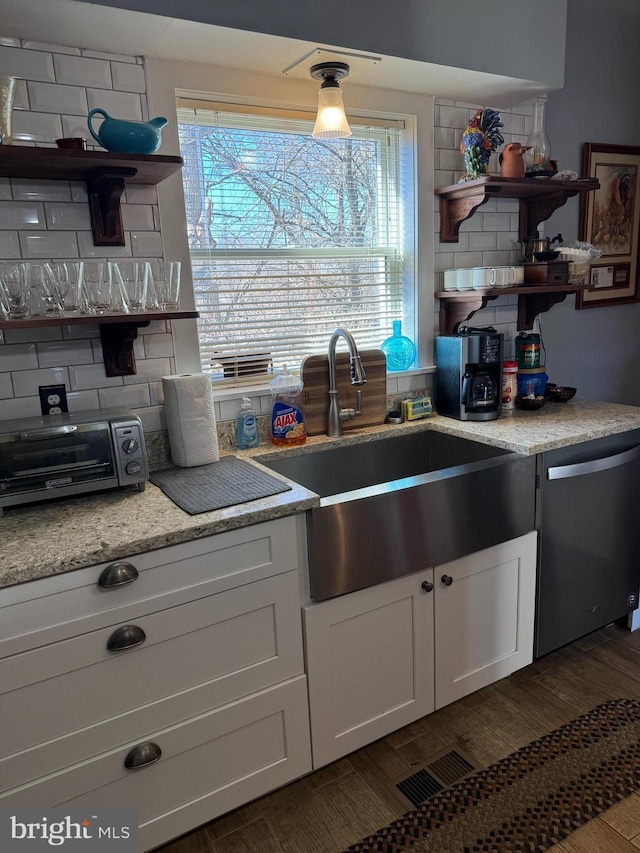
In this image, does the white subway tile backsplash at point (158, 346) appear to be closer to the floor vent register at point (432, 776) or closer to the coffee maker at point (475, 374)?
the coffee maker at point (475, 374)

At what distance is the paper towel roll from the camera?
187 centimetres

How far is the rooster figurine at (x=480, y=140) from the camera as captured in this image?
2281 mm

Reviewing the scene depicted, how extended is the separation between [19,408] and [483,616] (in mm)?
1612

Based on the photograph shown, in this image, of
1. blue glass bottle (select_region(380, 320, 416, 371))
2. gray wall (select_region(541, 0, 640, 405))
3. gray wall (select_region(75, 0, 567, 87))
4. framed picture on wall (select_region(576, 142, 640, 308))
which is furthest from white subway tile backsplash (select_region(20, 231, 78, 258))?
framed picture on wall (select_region(576, 142, 640, 308))

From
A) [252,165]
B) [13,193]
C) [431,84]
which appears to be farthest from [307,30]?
[13,193]

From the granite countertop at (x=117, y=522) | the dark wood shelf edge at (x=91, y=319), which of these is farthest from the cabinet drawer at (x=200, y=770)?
the dark wood shelf edge at (x=91, y=319)

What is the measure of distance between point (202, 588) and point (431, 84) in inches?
75.9

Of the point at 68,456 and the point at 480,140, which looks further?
the point at 480,140

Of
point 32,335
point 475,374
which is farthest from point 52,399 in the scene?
point 475,374

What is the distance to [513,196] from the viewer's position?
2.60 meters

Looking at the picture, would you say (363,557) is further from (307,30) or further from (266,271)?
(307,30)

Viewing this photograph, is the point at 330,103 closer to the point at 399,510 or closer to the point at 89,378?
the point at 89,378

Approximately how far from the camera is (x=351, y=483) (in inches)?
88.7

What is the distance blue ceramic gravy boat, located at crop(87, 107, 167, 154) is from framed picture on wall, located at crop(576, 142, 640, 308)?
2.14m
